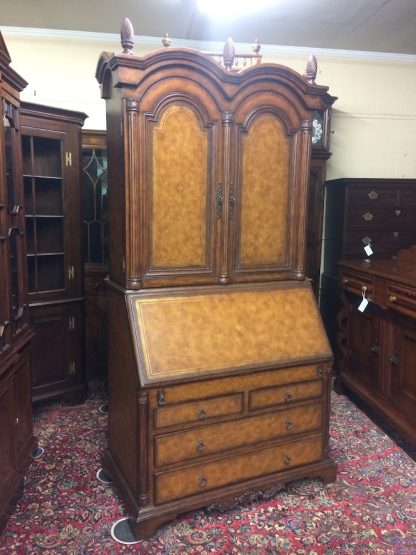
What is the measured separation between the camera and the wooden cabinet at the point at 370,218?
375 cm

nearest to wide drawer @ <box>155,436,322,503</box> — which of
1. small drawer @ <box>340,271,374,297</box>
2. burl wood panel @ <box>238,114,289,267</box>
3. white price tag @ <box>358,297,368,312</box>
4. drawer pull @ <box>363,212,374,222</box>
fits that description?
burl wood panel @ <box>238,114,289,267</box>

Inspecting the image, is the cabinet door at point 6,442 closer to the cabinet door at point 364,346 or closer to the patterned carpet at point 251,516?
the patterned carpet at point 251,516

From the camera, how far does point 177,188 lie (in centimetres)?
210

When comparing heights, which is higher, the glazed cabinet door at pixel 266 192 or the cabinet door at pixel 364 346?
the glazed cabinet door at pixel 266 192

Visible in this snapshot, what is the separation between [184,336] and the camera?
6.71 feet

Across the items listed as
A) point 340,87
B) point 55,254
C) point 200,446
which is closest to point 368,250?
point 340,87

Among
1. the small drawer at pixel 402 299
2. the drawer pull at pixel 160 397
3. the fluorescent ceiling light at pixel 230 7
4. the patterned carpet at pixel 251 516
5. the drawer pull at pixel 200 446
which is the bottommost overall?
the patterned carpet at pixel 251 516

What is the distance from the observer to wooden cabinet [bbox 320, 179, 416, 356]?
3750 mm

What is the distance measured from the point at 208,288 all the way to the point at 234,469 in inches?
34.4

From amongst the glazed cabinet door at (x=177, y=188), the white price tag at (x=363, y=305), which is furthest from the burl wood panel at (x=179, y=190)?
the white price tag at (x=363, y=305)

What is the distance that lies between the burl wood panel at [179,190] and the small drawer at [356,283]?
141 centimetres

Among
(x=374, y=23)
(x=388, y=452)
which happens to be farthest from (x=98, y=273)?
(x=374, y=23)

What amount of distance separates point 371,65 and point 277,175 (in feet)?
8.58

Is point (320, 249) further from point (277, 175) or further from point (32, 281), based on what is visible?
point (32, 281)
